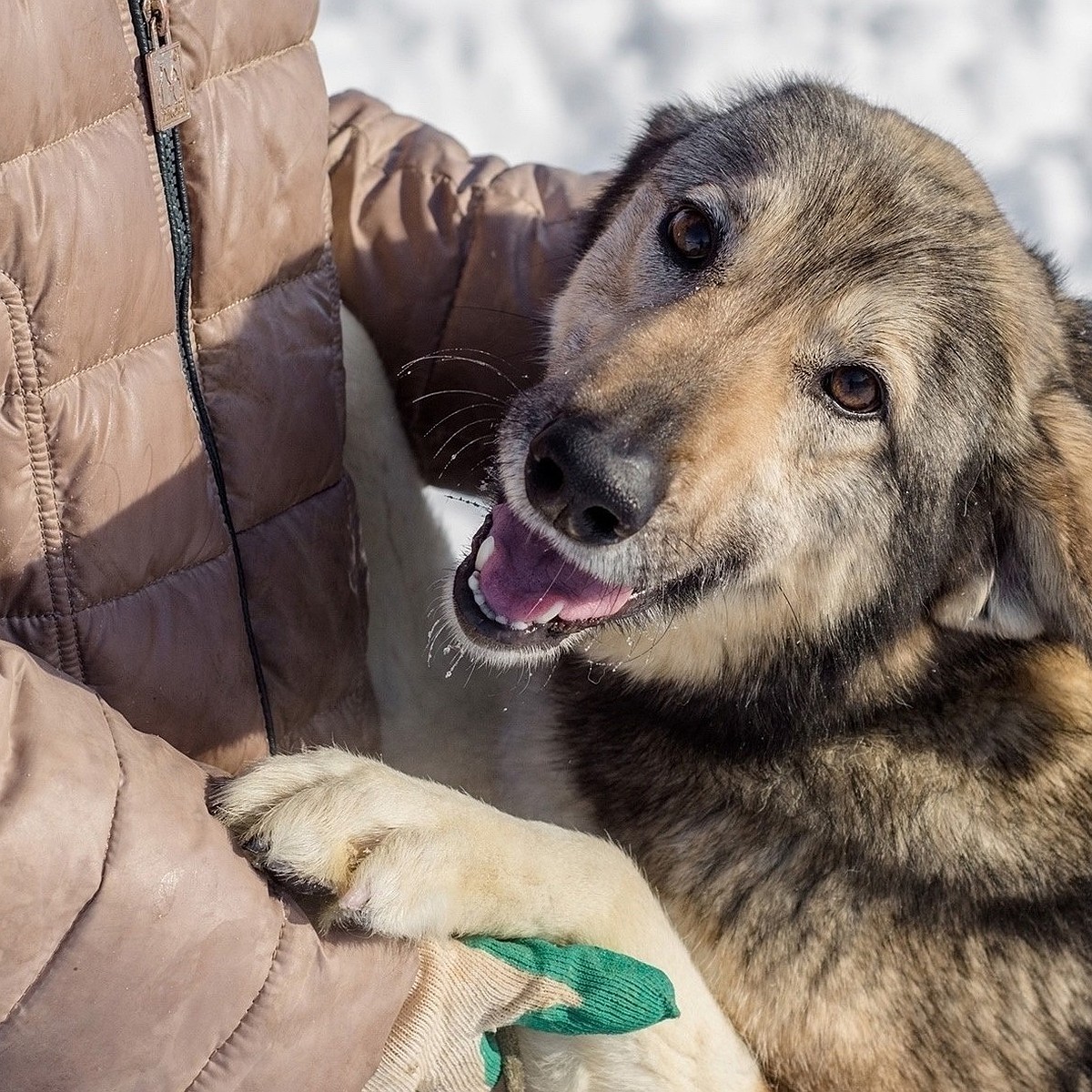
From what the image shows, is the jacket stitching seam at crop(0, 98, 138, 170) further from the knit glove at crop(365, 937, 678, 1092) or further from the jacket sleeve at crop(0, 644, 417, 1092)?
the knit glove at crop(365, 937, 678, 1092)

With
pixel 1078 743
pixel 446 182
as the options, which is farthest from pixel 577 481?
pixel 446 182

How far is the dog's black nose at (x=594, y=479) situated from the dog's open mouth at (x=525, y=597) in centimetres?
15

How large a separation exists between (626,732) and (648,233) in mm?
813

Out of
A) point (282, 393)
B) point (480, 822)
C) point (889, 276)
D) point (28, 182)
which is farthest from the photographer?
point (282, 393)

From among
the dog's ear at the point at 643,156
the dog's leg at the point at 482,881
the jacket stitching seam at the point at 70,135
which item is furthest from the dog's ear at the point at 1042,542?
the jacket stitching seam at the point at 70,135

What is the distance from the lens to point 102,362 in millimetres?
1540

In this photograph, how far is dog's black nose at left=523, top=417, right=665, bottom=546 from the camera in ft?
4.88

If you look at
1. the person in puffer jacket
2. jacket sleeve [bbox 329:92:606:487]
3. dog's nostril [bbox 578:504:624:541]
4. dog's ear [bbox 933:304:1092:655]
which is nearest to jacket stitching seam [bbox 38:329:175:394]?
the person in puffer jacket

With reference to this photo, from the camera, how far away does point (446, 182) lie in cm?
245

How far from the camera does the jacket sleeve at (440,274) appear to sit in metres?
2.38

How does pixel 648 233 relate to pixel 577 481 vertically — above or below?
above

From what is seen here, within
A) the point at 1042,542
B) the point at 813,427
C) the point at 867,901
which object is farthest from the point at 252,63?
the point at 867,901

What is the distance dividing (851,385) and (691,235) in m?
0.35

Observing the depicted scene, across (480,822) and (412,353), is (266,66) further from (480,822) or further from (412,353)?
(480,822)
